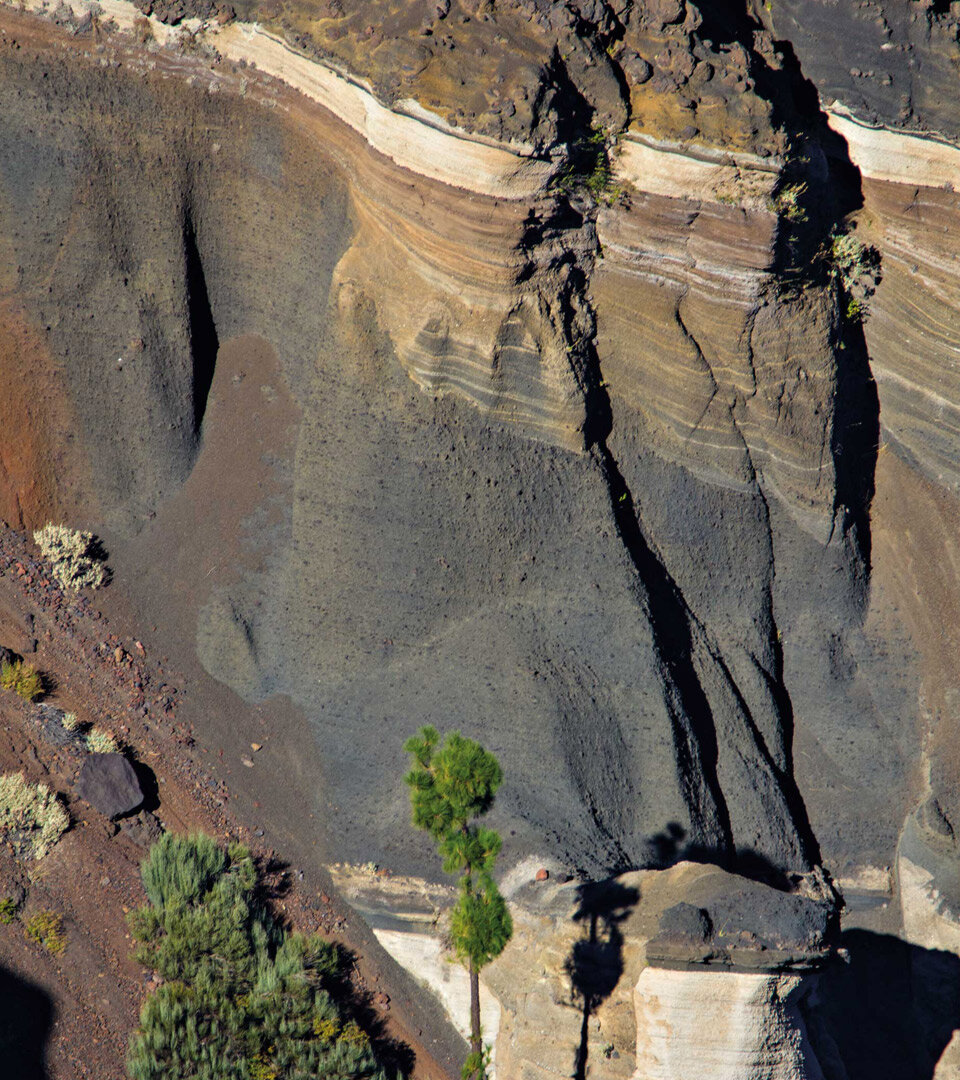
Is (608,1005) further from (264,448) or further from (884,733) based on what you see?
(264,448)

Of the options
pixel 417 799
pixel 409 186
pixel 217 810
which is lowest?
pixel 217 810

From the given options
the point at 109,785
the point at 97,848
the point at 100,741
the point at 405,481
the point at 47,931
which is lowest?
the point at 47,931

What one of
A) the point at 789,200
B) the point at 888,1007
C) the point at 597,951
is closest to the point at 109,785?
the point at 597,951

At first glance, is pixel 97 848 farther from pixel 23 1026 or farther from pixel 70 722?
pixel 23 1026

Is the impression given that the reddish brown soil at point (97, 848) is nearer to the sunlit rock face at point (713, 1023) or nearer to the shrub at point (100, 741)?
the shrub at point (100, 741)

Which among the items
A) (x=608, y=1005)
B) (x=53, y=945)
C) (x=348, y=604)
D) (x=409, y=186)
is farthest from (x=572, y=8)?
(x=53, y=945)

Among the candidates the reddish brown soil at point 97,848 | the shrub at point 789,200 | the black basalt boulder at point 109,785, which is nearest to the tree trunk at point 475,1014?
the reddish brown soil at point 97,848

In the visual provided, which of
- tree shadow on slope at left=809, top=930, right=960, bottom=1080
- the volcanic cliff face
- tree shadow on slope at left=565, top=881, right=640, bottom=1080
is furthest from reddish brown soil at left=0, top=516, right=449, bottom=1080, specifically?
tree shadow on slope at left=809, top=930, right=960, bottom=1080
